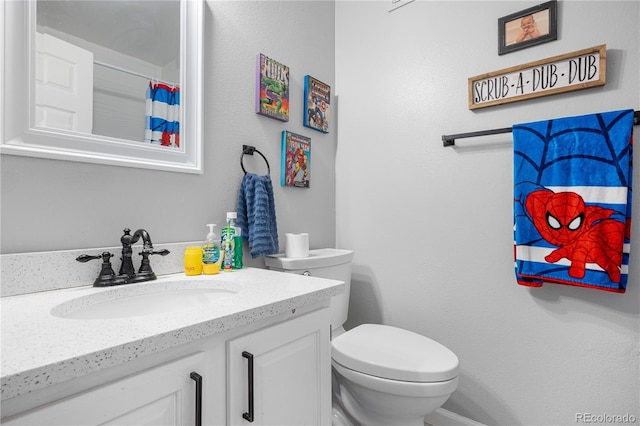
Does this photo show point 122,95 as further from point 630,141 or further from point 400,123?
point 630,141

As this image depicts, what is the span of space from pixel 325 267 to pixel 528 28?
4.17 feet

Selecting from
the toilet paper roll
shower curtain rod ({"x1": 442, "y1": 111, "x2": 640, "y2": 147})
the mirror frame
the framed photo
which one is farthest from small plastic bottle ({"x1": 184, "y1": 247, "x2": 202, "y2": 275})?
the framed photo

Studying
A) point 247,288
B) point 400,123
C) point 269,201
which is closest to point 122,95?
point 269,201

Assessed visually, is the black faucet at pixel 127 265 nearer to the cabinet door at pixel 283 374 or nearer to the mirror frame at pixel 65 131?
the mirror frame at pixel 65 131

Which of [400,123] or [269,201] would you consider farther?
[400,123]

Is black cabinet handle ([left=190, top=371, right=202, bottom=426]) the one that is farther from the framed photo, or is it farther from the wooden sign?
the framed photo

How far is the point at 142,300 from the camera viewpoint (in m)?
0.88

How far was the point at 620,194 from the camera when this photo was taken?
3.41ft

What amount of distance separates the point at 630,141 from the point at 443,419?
133cm

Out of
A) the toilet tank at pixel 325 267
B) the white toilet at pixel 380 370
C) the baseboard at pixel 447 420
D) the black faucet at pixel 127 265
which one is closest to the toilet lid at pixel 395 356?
the white toilet at pixel 380 370

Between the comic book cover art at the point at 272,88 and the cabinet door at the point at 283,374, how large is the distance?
0.93 metres

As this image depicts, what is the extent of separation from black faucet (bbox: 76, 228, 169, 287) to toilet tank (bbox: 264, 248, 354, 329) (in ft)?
1.54

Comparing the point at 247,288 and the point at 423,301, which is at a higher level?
the point at 247,288

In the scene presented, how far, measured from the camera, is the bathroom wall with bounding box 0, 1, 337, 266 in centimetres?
82
